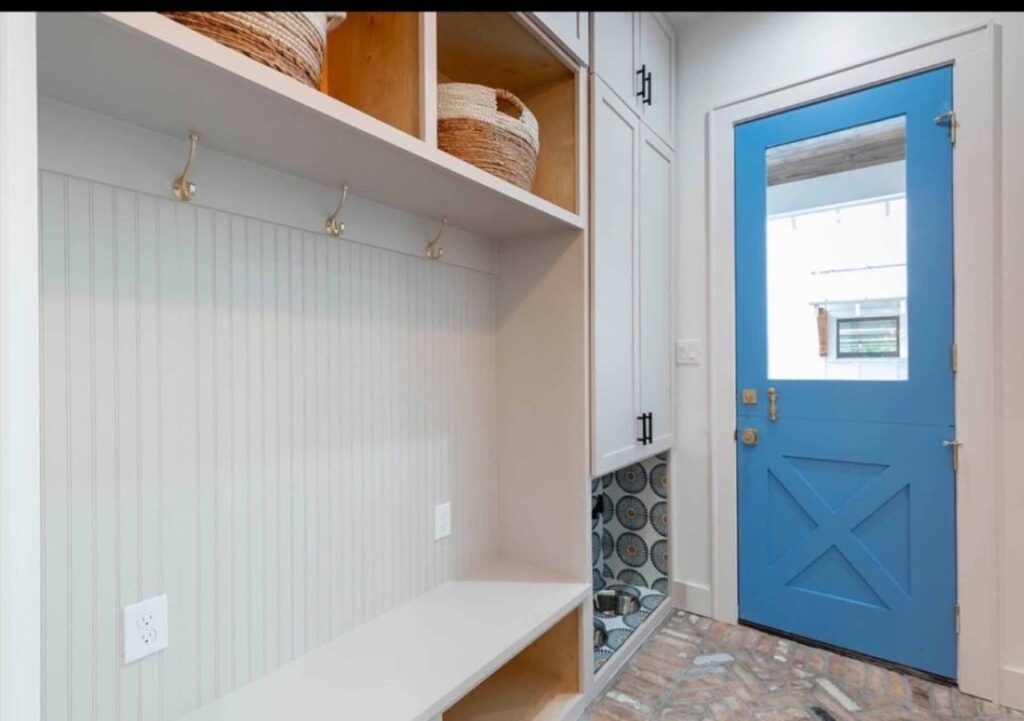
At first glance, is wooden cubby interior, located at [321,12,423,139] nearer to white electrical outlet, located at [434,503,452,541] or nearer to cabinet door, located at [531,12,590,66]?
cabinet door, located at [531,12,590,66]

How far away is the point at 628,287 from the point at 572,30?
866 millimetres

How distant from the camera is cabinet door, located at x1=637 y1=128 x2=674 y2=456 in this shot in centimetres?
220

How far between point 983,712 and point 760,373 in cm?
129

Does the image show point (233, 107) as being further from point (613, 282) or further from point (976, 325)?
point (976, 325)

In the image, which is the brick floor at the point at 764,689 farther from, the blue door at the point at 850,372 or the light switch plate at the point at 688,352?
the light switch plate at the point at 688,352

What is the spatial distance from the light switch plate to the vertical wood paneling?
1.24 meters

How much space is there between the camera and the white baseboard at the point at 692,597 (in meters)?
2.43

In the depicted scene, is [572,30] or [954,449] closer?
[572,30]

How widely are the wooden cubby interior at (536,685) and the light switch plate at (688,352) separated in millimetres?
1204

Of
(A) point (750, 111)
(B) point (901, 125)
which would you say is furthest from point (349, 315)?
(B) point (901, 125)

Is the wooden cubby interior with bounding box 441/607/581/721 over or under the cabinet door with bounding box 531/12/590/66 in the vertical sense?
under

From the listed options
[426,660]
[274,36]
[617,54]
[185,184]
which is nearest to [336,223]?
[185,184]

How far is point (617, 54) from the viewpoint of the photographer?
1.99 m

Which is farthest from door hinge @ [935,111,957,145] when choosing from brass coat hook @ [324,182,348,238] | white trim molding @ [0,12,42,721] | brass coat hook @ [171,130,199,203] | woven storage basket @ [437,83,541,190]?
white trim molding @ [0,12,42,721]
